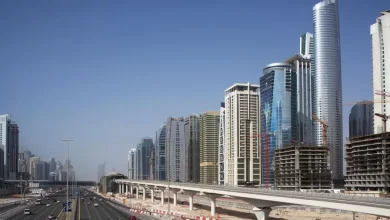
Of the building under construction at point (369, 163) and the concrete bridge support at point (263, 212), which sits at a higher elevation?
the building under construction at point (369, 163)

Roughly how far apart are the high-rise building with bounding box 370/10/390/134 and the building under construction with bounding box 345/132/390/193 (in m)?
27.1

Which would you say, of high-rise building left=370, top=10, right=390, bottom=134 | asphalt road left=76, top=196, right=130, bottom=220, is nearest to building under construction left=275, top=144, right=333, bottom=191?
high-rise building left=370, top=10, right=390, bottom=134

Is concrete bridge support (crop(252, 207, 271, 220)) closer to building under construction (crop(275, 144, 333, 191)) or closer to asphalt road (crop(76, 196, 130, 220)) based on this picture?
asphalt road (crop(76, 196, 130, 220))

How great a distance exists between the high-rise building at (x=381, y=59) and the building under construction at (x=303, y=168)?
23.6 metres

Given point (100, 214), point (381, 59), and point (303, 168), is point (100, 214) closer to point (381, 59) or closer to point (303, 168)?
point (303, 168)

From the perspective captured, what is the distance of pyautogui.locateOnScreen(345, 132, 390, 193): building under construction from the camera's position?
5157 inches

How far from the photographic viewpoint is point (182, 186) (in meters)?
129

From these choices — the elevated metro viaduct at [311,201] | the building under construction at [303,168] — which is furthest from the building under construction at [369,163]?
the elevated metro viaduct at [311,201]

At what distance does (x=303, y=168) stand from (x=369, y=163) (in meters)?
41.2

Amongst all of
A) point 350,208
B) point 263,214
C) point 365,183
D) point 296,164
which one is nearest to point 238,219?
point 263,214

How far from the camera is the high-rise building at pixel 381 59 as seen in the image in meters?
170

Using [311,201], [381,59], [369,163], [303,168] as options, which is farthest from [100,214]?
[381,59]

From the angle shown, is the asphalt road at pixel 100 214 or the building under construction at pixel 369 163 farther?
the building under construction at pixel 369 163

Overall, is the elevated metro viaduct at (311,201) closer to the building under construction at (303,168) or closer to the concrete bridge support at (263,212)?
the concrete bridge support at (263,212)
